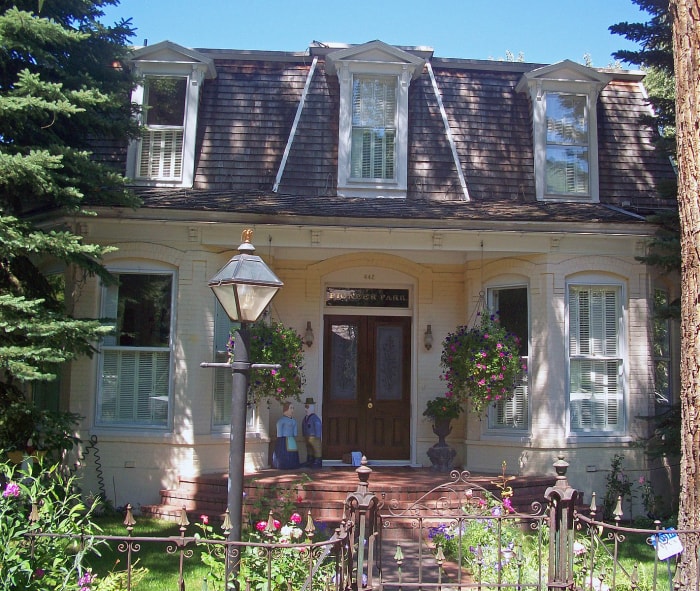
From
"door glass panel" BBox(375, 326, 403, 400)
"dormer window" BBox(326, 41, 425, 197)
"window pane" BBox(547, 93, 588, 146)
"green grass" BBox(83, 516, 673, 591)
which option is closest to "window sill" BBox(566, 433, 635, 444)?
"green grass" BBox(83, 516, 673, 591)

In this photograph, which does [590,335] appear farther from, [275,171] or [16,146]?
[16,146]

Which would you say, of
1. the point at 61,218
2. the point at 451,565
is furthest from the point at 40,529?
the point at 61,218

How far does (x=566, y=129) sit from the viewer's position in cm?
1251

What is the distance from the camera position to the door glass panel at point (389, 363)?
12.3m

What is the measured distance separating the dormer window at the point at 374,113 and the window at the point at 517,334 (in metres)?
2.27

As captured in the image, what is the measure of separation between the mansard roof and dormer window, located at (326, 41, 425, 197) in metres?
0.10

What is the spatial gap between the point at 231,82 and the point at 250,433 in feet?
19.4

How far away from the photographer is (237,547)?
4898 millimetres

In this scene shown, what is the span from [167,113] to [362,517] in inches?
339

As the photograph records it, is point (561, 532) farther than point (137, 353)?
No

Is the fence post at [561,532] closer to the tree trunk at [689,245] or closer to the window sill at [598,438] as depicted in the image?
the tree trunk at [689,245]

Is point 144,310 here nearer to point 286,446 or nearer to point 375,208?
point 286,446

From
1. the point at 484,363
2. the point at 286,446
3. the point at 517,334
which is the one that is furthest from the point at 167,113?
the point at 517,334

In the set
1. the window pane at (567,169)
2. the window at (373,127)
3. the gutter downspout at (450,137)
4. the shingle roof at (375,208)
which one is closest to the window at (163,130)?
the shingle roof at (375,208)
